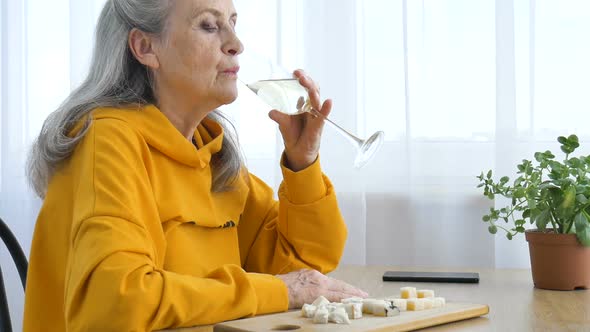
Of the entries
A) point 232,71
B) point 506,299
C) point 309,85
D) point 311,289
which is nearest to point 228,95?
point 232,71

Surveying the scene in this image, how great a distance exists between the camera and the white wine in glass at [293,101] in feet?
4.75

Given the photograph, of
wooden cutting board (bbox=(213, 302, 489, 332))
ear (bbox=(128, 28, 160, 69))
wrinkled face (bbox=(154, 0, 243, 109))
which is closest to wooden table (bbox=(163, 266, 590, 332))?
wooden cutting board (bbox=(213, 302, 489, 332))

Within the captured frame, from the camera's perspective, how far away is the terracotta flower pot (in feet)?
4.92

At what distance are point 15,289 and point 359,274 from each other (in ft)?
5.36

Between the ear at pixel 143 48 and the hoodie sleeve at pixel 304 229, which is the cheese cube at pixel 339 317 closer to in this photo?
the hoodie sleeve at pixel 304 229

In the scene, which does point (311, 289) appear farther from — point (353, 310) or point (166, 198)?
point (166, 198)

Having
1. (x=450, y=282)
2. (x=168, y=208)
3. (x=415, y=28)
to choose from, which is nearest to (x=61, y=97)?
(x=415, y=28)

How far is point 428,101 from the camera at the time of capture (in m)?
2.41

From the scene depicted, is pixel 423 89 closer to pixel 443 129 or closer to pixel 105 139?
pixel 443 129

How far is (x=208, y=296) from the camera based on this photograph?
1.19 metres

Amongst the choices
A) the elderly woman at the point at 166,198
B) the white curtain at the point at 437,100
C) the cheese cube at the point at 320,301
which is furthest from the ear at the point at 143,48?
the white curtain at the point at 437,100

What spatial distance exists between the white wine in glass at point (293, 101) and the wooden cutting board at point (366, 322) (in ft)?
1.20

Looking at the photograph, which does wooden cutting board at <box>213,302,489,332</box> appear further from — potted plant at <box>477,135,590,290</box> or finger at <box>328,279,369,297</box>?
potted plant at <box>477,135,590,290</box>

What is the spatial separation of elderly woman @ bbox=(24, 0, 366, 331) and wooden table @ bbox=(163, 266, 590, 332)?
8cm
